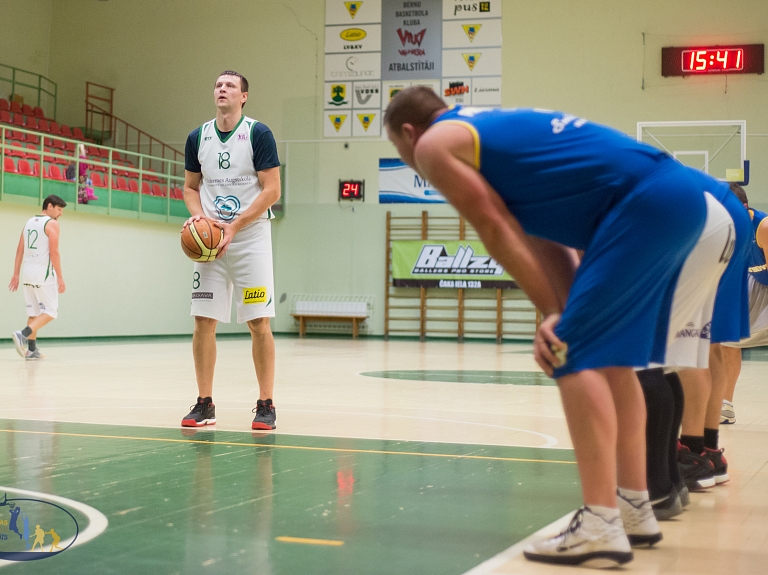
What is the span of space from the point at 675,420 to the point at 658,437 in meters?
0.21

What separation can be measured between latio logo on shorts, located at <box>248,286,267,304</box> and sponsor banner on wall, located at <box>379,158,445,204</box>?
15.4 meters

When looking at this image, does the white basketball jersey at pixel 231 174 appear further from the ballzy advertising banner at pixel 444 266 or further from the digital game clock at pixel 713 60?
the digital game clock at pixel 713 60

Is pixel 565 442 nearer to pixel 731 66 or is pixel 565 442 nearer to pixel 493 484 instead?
pixel 493 484

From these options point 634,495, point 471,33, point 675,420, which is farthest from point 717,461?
point 471,33

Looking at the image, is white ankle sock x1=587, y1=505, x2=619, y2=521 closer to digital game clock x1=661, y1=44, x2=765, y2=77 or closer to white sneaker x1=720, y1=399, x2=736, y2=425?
white sneaker x1=720, y1=399, x2=736, y2=425

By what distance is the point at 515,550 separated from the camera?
247 cm

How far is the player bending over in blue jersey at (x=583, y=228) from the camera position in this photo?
233cm

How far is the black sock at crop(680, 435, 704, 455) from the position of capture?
364 centimetres

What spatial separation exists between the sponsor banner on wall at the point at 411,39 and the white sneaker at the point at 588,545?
17873mm

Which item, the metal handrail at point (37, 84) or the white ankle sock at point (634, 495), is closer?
the white ankle sock at point (634, 495)

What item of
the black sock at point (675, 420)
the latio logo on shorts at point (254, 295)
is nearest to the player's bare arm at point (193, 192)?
the latio logo on shorts at point (254, 295)

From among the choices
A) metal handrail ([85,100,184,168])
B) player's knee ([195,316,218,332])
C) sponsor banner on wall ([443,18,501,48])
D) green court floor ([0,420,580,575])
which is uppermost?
sponsor banner on wall ([443,18,501,48])

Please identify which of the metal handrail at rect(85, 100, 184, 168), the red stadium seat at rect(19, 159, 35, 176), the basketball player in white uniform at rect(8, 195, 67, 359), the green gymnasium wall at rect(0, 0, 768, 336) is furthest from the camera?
the metal handrail at rect(85, 100, 184, 168)

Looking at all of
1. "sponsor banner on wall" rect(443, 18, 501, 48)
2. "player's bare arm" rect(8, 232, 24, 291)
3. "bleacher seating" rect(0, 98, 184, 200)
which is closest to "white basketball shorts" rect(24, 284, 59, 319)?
"player's bare arm" rect(8, 232, 24, 291)
